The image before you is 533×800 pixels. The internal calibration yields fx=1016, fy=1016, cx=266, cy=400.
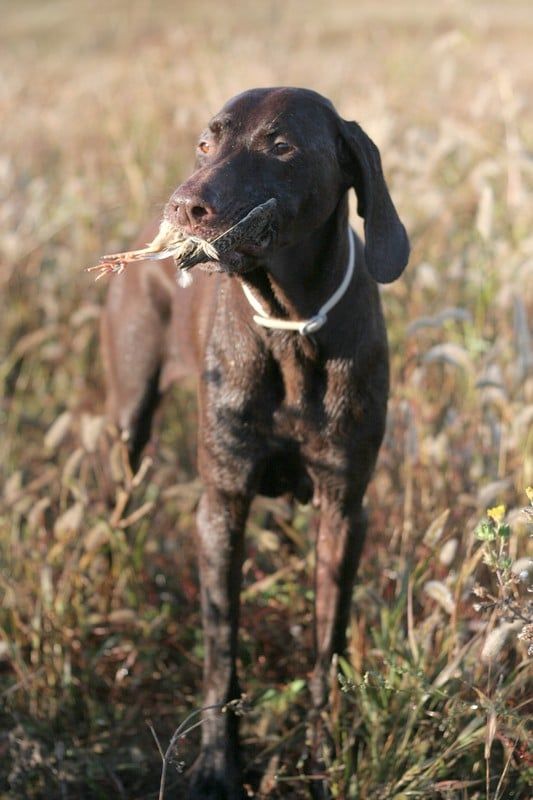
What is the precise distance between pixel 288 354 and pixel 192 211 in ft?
2.21

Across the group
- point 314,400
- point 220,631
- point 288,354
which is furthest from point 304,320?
point 220,631

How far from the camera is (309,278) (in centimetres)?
287

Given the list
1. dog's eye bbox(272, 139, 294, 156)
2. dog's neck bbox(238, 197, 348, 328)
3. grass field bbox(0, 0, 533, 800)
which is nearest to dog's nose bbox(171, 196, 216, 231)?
dog's eye bbox(272, 139, 294, 156)

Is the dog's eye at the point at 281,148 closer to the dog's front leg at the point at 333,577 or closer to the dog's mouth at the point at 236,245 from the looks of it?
the dog's mouth at the point at 236,245

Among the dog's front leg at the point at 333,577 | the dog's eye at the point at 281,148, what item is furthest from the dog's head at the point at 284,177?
the dog's front leg at the point at 333,577

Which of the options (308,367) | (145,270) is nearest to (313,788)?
(308,367)

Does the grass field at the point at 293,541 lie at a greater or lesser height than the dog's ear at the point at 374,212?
lesser

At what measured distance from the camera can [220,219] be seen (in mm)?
2350

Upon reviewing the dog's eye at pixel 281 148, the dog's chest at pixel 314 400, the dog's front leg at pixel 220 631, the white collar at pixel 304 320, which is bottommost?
the dog's front leg at pixel 220 631

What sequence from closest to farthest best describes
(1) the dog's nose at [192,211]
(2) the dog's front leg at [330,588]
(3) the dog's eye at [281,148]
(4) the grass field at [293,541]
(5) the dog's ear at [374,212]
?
(1) the dog's nose at [192,211], (3) the dog's eye at [281,148], (5) the dog's ear at [374,212], (4) the grass field at [293,541], (2) the dog's front leg at [330,588]

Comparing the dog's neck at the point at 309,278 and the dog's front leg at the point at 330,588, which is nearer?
the dog's neck at the point at 309,278

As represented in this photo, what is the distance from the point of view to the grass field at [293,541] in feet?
9.87

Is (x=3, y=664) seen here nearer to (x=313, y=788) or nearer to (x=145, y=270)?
(x=313, y=788)

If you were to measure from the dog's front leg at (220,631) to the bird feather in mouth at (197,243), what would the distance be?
91 centimetres
